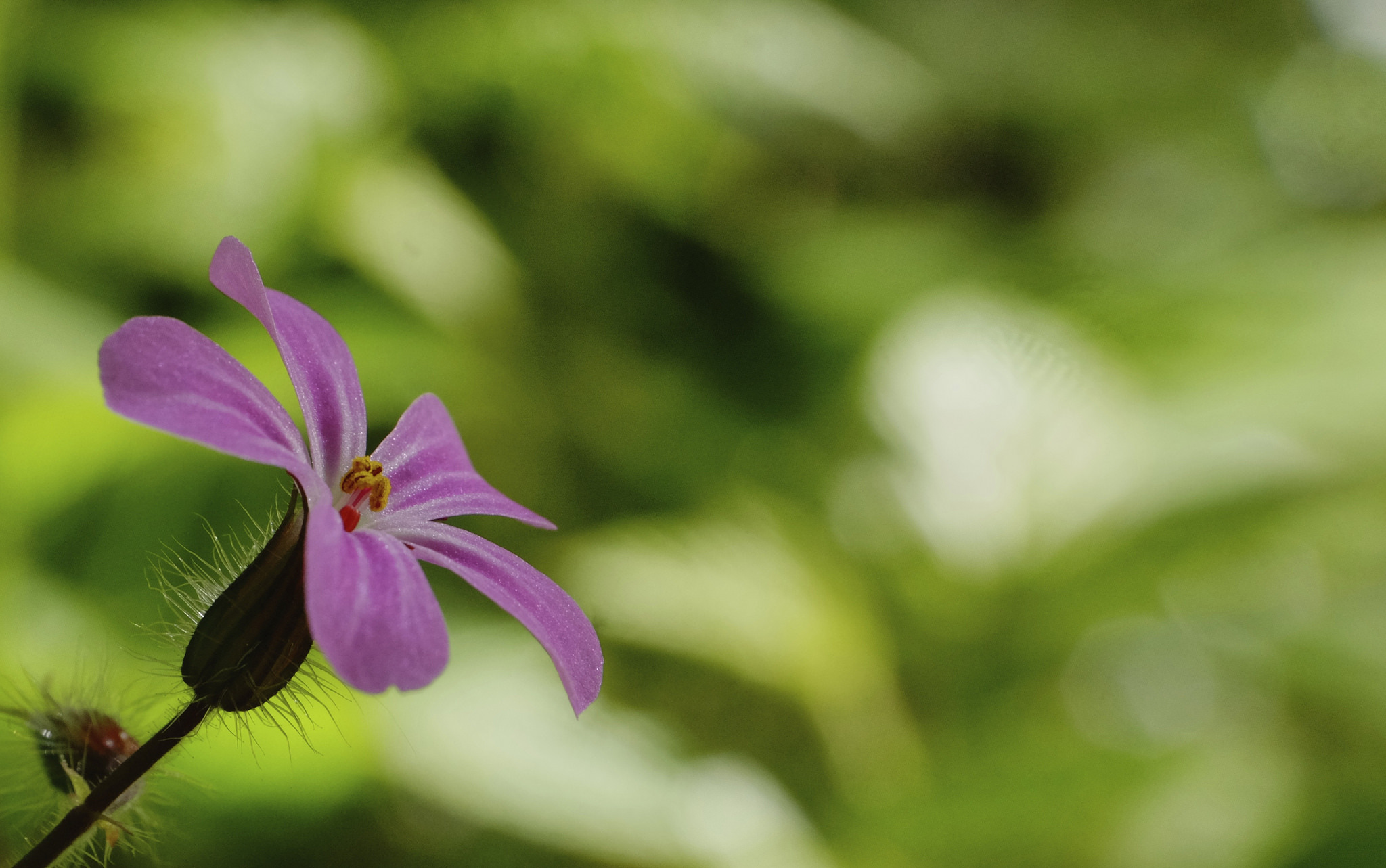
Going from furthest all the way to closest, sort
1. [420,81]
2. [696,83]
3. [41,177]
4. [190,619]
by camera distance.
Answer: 1. [696,83]
2. [420,81]
3. [41,177]
4. [190,619]

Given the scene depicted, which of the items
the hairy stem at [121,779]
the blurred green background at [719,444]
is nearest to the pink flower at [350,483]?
the hairy stem at [121,779]

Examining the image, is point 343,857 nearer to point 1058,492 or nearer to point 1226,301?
point 1058,492

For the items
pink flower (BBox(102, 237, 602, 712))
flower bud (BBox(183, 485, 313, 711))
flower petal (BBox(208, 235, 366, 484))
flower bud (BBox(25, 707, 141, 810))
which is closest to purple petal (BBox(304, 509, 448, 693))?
pink flower (BBox(102, 237, 602, 712))

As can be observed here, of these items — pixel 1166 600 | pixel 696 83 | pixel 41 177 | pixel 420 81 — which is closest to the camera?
pixel 41 177

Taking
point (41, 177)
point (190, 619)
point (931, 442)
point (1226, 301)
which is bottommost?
point (190, 619)

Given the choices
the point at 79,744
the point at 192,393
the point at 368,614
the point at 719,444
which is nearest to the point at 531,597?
the point at 368,614

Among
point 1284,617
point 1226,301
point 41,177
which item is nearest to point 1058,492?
point 1284,617

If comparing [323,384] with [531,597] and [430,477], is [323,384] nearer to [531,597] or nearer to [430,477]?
[430,477]
